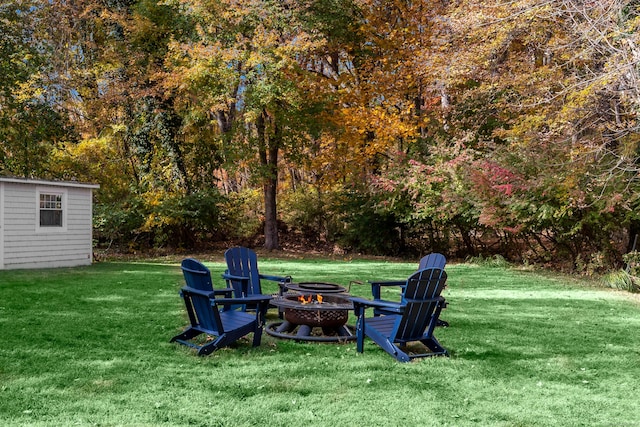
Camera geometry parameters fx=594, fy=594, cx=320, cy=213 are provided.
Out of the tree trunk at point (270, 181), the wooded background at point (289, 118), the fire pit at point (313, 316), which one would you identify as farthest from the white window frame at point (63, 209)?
the fire pit at point (313, 316)

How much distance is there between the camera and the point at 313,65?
22.2m

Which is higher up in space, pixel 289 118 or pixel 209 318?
pixel 289 118

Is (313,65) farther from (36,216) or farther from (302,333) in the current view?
(302,333)

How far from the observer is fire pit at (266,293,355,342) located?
5.64 meters

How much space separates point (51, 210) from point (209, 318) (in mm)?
9443

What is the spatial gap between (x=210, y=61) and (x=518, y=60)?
885 centimetres

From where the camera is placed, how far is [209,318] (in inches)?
200

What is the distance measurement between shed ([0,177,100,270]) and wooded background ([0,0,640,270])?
4.75 m

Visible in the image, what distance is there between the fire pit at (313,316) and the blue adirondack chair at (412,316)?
1.35ft

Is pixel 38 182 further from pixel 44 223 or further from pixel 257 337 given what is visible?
pixel 257 337

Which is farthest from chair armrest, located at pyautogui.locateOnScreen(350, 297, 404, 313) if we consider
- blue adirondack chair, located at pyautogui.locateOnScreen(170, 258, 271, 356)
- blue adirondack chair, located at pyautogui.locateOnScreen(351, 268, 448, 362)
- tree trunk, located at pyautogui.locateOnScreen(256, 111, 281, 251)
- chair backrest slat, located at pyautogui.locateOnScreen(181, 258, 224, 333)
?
tree trunk, located at pyautogui.locateOnScreen(256, 111, 281, 251)

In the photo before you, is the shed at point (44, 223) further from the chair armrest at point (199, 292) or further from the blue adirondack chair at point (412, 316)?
the blue adirondack chair at point (412, 316)

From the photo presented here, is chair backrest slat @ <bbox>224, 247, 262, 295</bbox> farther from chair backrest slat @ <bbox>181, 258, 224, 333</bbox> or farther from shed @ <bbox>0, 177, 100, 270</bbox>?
shed @ <bbox>0, 177, 100, 270</bbox>

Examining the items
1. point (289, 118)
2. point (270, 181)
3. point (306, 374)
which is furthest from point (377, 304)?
point (270, 181)
